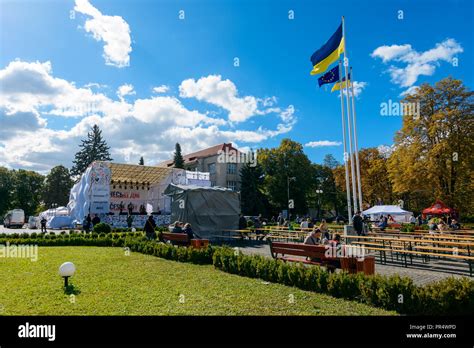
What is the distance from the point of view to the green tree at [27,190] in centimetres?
7081

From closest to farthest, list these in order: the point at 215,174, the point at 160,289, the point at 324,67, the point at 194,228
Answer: the point at 160,289, the point at 324,67, the point at 194,228, the point at 215,174

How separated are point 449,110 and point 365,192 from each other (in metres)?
21.0

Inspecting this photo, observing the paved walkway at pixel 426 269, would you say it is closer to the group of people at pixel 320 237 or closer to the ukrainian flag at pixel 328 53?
the group of people at pixel 320 237

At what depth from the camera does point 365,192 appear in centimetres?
4841

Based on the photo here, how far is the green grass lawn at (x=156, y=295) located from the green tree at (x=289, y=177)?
42.9 metres

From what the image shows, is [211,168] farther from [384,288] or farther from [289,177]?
[384,288]

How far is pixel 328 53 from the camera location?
57.5 feet

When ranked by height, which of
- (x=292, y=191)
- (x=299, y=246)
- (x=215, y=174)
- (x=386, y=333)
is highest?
(x=215, y=174)

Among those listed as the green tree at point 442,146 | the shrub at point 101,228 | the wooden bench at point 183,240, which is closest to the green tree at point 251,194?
the green tree at point 442,146

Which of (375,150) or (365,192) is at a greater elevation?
(375,150)

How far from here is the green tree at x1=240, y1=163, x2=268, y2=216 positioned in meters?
53.7

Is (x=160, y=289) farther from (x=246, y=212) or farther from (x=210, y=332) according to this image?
(x=246, y=212)

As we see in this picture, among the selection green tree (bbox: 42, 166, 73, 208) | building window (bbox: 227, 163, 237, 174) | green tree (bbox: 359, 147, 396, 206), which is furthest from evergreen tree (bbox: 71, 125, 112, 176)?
green tree (bbox: 359, 147, 396, 206)

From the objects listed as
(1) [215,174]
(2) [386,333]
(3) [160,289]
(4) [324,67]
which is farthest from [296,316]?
(1) [215,174]
